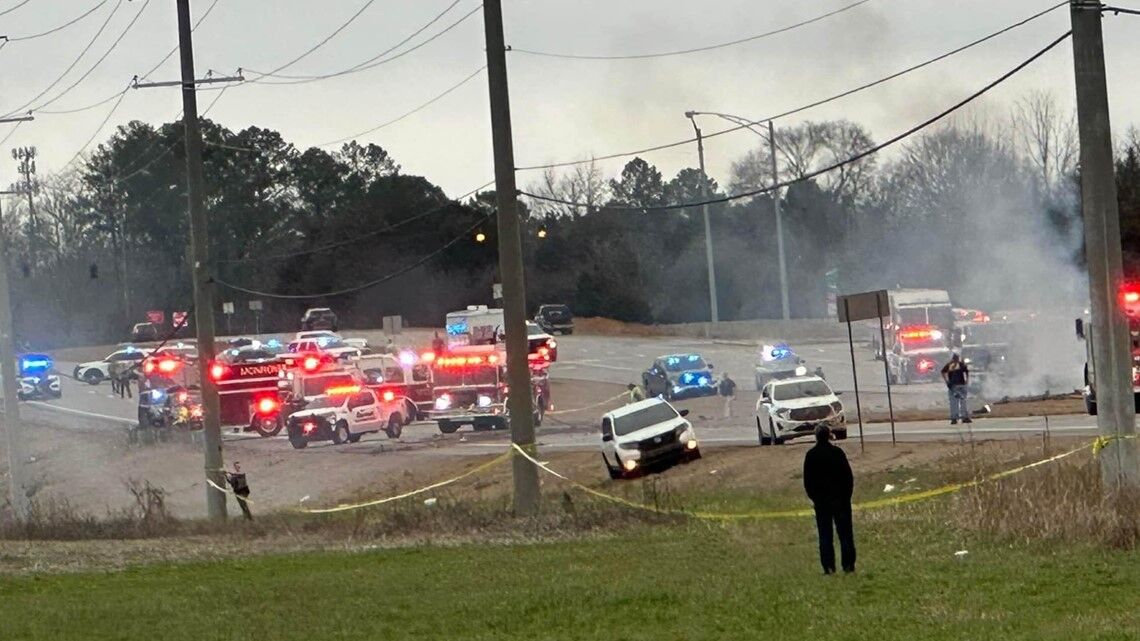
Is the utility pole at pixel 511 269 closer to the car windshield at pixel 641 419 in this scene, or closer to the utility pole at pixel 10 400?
the car windshield at pixel 641 419

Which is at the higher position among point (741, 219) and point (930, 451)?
point (741, 219)

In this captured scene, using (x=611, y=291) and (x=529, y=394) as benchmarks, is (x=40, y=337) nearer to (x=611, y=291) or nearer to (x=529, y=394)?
(x=611, y=291)

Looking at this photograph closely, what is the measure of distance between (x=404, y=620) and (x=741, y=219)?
9022 centimetres

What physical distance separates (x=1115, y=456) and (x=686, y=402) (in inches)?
1598

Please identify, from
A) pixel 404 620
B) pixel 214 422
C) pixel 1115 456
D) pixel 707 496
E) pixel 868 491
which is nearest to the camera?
pixel 404 620

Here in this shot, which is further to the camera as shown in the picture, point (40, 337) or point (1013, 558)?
point (40, 337)

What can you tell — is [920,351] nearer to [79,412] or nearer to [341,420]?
[341,420]

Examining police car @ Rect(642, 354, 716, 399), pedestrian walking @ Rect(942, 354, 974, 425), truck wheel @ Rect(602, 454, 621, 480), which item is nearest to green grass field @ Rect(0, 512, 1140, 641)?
truck wheel @ Rect(602, 454, 621, 480)

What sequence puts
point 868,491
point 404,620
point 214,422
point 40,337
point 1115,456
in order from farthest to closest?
point 40,337
point 214,422
point 868,491
point 1115,456
point 404,620

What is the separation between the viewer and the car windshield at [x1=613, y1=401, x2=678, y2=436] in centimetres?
3684

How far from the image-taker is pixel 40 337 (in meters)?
122

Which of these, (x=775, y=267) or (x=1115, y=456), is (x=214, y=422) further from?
(x=775, y=267)

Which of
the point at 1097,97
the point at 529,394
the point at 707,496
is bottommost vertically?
the point at 707,496

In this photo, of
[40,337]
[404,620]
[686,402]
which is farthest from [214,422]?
[40,337]
